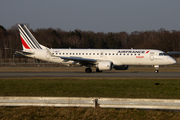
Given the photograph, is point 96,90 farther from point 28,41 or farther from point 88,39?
point 88,39

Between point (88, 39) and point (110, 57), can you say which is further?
point (88, 39)

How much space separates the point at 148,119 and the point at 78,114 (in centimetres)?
240

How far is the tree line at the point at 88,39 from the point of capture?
269ft

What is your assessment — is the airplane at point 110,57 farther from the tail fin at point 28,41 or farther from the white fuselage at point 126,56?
the tail fin at point 28,41

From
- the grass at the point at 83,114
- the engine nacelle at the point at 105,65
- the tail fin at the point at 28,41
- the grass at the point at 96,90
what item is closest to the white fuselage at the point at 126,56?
the engine nacelle at the point at 105,65

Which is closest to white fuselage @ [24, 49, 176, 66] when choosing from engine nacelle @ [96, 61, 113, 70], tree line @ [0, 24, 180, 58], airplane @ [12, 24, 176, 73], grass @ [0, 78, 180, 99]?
airplane @ [12, 24, 176, 73]

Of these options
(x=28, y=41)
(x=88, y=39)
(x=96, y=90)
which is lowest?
(x=96, y=90)

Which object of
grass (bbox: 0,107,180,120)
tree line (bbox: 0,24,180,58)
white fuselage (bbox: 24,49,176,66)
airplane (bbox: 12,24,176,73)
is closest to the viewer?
grass (bbox: 0,107,180,120)

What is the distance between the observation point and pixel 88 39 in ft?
345

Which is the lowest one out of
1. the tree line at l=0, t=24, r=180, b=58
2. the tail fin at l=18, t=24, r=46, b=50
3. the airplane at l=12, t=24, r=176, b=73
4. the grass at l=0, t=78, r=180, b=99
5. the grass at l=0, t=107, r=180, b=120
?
the grass at l=0, t=107, r=180, b=120

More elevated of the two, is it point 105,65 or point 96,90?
point 105,65

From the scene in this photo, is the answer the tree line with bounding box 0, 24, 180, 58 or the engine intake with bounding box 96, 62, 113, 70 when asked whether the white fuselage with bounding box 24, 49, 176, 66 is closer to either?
the engine intake with bounding box 96, 62, 113, 70

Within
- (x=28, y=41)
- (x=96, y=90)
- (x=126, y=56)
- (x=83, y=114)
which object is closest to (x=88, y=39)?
(x=28, y=41)

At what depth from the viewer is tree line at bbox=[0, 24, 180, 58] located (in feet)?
269
